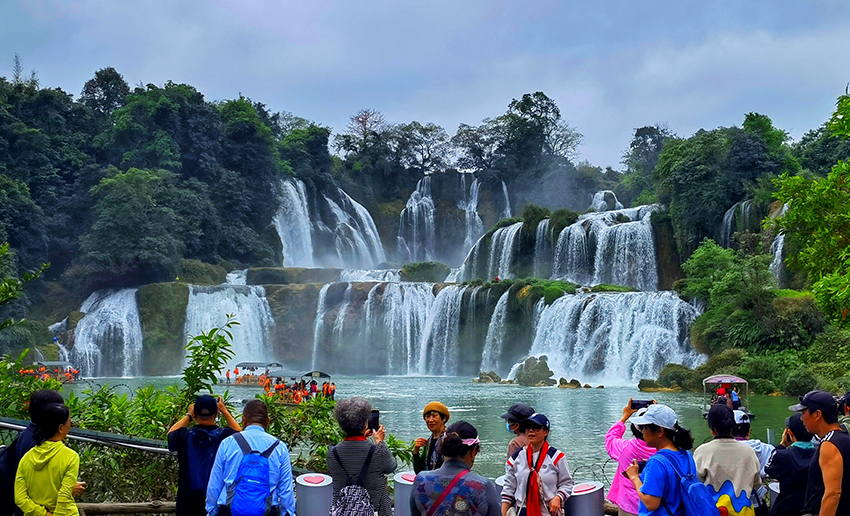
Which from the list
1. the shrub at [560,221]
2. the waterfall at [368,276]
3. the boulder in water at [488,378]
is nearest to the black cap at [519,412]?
the boulder in water at [488,378]

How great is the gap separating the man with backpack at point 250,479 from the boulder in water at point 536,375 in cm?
2800

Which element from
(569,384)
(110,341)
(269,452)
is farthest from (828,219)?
(110,341)

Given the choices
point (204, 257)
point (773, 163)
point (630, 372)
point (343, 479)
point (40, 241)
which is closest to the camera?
point (343, 479)

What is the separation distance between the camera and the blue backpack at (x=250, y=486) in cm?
419

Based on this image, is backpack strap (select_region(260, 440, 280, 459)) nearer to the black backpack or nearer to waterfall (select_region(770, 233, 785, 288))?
the black backpack

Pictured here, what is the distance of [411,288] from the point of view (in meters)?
41.7

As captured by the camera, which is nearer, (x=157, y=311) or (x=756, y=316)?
(x=756, y=316)

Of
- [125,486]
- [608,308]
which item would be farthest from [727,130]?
[125,486]

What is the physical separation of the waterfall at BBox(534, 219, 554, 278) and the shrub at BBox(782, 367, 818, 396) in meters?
19.6

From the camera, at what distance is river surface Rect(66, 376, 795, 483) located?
15.0 m

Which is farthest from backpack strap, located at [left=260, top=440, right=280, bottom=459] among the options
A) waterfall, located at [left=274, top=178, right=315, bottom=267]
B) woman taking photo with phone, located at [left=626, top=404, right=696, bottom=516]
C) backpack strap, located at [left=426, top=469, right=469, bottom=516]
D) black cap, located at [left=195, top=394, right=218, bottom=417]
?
waterfall, located at [left=274, top=178, right=315, bottom=267]

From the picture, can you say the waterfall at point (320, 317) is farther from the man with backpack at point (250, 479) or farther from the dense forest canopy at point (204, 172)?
the man with backpack at point (250, 479)

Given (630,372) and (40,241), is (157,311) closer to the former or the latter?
(40,241)

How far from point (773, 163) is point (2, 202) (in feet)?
128
